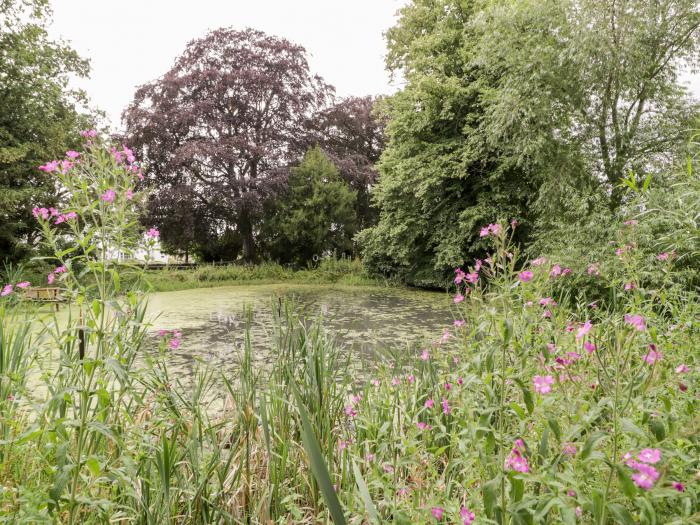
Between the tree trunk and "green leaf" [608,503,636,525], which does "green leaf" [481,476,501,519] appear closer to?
"green leaf" [608,503,636,525]

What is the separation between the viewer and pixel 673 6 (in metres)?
7.96

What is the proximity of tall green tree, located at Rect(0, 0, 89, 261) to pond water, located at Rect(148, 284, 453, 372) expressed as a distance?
4083 millimetres

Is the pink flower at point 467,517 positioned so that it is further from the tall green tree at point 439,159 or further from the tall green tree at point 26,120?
the tall green tree at point 26,120

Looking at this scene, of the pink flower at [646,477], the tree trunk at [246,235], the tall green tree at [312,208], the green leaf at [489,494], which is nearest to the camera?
the pink flower at [646,477]

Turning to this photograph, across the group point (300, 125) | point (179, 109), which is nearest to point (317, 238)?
point (300, 125)

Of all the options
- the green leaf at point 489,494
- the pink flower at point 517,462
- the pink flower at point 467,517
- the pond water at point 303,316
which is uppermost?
the pink flower at point 517,462

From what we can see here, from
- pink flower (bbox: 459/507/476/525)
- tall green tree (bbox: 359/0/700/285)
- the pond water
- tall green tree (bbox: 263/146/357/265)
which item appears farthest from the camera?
tall green tree (bbox: 263/146/357/265)

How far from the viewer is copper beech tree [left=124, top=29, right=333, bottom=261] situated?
643 inches

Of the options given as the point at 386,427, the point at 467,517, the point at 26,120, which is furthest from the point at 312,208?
the point at 467,517

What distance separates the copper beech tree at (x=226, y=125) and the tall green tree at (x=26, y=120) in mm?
4454

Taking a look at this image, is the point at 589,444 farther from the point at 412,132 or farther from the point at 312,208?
the point at 312,208

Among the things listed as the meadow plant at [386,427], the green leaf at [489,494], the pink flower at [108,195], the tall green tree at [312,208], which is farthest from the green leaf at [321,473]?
the tall green tree at [312,208]

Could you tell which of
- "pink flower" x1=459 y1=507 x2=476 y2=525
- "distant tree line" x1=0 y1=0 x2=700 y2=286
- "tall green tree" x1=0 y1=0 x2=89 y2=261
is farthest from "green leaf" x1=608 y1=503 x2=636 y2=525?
"tall green tree" x1=0 y1=0 x2=89 y2=261

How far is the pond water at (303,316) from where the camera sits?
4859 mm
